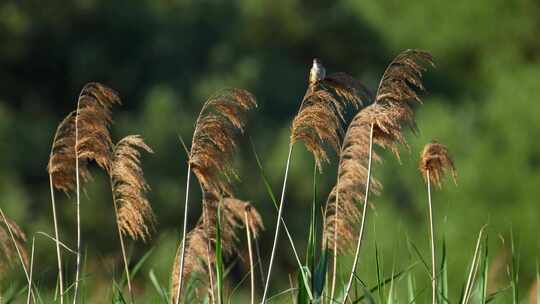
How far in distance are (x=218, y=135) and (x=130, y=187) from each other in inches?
9.6

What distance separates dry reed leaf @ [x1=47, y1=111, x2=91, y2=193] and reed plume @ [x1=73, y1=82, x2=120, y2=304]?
0.04 meters

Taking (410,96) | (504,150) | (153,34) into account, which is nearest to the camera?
(410,96)

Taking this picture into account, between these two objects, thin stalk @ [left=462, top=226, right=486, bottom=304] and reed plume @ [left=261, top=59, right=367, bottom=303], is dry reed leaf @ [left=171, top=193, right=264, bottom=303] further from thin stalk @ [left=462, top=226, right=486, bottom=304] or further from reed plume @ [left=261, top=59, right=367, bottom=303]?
thin stalk @ [left=462, top=226, right=486, bottom=304]

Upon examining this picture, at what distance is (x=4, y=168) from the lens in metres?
16.6

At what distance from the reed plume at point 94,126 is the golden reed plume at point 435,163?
687mm

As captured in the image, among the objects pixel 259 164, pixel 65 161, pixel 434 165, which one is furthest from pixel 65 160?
pixel 434 165

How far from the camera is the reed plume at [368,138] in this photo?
251cm

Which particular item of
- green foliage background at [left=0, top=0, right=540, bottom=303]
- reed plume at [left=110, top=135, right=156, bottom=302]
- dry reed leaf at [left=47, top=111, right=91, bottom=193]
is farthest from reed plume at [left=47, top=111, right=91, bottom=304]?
green foliage background at [left=0, top=0, right=540, bottom=303]

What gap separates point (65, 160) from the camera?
272cm

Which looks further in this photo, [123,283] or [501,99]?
[501,99]

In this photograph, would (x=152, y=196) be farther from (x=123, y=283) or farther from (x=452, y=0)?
(x=123, y=283)

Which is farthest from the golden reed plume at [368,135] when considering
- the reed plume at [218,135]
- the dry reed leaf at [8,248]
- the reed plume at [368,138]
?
the dry reed leaf at [8,248]

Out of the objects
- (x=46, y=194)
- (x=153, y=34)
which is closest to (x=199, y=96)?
(x=153, y=34)

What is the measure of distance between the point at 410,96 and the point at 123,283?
2.89ft
